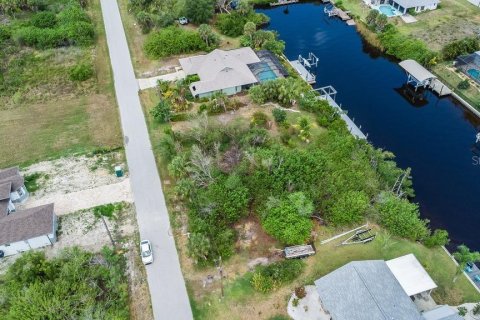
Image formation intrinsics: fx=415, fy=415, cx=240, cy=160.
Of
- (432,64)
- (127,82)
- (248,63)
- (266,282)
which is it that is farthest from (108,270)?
(432,64)

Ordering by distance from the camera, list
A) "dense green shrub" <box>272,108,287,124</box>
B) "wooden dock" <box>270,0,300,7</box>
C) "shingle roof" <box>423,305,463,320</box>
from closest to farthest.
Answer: "shingle roof" <box>423,305,463,320</box>, "dense green shrub" <box>272,108,287,124</box>, "wooden dock" <box>270,0,300,7</box>

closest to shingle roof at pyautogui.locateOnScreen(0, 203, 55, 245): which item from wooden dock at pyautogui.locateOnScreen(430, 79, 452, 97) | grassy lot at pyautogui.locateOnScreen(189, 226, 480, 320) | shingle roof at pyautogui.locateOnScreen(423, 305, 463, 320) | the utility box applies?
the utility box

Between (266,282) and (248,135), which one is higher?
(248,135)

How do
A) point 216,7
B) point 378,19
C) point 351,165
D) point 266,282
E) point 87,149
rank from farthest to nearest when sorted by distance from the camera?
1. point 216,7
2. point 378,19
3. point 87,149
4. point 351,165
5. point 266,282

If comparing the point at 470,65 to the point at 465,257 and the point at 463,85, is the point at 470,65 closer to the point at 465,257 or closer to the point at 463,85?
the point at 463,85

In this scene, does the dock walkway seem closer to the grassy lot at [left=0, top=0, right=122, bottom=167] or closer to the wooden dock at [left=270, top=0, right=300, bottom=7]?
the grassy lot at [left=0, top=0, right=122, bottom=167]

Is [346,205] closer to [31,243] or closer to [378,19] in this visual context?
[31,243]
